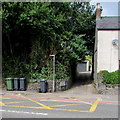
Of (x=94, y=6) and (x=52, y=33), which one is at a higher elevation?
(x=94, y=6)

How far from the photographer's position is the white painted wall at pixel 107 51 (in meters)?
14.8

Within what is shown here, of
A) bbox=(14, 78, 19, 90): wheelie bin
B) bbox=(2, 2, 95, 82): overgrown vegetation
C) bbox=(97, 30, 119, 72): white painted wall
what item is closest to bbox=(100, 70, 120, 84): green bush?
bbox=(97, 30, 119, 72): white painted wall

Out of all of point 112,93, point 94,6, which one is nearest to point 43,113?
point 112,93

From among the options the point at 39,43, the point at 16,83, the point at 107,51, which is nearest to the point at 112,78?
the point at 107,51

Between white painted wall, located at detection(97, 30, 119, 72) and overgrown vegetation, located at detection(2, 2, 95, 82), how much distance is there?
1611 mm

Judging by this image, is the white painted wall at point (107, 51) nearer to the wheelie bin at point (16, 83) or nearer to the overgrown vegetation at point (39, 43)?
the overgrown vegetation at point (39, 43)

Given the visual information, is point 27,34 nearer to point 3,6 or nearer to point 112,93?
point 3,6

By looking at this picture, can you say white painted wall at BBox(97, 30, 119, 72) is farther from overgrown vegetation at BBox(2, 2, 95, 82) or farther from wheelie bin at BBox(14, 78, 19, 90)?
wheelie bin at BBox(14, 78, 19, 90)

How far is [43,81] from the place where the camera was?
12508mm

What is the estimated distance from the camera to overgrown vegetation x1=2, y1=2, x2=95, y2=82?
12.1m

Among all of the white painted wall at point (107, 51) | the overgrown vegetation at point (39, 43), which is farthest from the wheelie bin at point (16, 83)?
the white painted wall at point (107, 51)

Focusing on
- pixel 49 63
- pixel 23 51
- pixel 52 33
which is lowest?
pixel 49 63

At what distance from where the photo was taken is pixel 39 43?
47.5ft

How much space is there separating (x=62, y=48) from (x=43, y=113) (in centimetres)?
850
